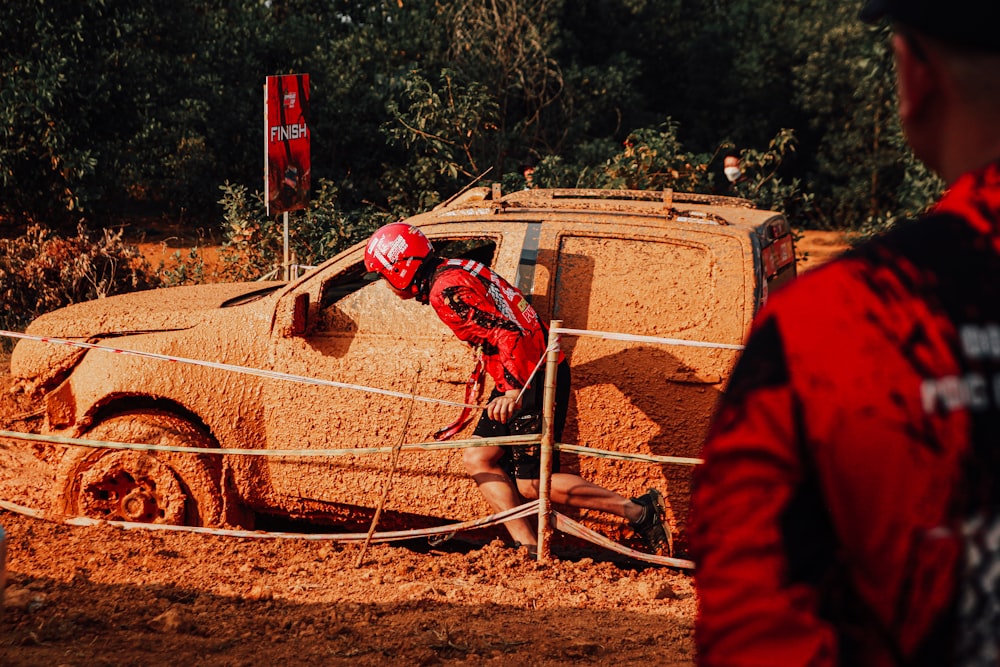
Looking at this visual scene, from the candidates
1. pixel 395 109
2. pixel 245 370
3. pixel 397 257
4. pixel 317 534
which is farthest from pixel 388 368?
pixel 395 109

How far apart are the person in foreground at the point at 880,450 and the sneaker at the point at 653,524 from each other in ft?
13.5

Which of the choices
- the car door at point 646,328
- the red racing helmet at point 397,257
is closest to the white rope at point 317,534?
the car door at point 646,328

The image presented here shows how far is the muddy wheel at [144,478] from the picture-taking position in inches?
227

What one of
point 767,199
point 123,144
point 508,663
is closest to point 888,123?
point 767,199

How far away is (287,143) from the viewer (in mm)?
9180

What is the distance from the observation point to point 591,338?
210 inches

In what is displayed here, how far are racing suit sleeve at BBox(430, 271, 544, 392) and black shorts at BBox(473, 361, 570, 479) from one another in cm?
A: 15

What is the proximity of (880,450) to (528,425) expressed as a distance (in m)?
4.26

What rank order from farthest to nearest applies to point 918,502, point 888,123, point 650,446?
point 888,123, point 650,446, point 918,502

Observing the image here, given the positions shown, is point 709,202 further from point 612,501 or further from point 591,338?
point 612,501

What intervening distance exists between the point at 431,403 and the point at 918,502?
4.39 metres

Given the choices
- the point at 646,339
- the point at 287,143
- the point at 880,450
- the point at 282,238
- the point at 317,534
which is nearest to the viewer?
the point at 880,450

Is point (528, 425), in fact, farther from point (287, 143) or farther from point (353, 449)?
point (287, 143)

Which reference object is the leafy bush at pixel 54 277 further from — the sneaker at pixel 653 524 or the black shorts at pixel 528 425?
the sneaker at pixel 653 524
